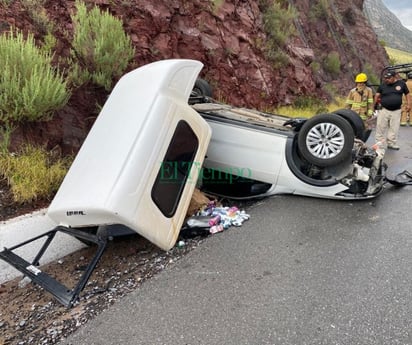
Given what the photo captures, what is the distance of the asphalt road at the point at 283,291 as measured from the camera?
225 centimetres

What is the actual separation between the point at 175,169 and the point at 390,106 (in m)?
6.33

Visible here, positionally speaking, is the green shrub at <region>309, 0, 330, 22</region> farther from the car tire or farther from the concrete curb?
the concrete curb

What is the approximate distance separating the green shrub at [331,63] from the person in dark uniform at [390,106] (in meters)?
8.07

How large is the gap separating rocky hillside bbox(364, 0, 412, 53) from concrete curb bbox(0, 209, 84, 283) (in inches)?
2670

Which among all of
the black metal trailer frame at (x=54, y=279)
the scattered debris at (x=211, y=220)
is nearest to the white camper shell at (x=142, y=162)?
the black metal trailer frame at (x=54, y=279)

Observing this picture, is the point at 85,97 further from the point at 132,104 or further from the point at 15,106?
the point at 132,104

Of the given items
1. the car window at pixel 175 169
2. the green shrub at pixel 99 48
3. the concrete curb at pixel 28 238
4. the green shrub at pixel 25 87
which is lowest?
the concrete curb at pixel 28 238

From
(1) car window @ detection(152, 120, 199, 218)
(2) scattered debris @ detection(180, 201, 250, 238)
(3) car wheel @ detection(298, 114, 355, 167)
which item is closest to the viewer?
(1) car window @ detection(152, 120, 199, 218)

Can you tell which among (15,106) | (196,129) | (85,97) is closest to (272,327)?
(196,129)

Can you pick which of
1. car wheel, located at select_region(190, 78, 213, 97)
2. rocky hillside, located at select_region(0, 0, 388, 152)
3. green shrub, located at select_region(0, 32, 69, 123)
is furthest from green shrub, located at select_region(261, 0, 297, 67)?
green shrub, located at select_region(0, 32, 69, 123)

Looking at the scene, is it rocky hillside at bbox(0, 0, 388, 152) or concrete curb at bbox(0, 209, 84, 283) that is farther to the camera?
rocky hillside at bbox(0, 0, 388, 152)

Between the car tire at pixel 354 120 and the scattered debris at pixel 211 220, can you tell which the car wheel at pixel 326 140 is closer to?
the car tire at pixel 354 120

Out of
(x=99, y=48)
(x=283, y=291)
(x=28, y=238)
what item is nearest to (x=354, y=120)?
(x=283, y=291)

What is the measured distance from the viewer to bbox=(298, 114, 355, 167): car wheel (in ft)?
13.6
